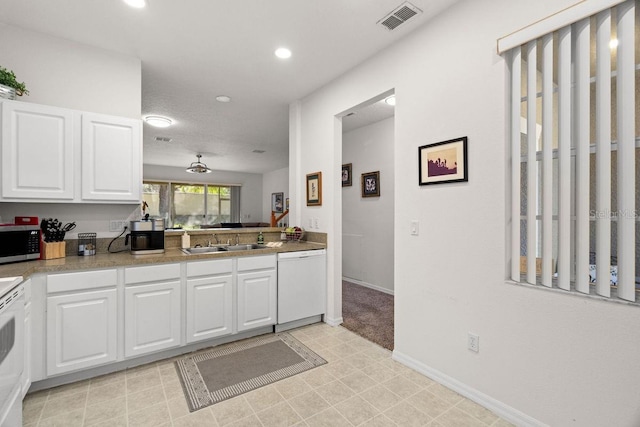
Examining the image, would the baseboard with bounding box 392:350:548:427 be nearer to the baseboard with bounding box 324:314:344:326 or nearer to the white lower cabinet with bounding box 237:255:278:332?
the baseboard with bounding box 324:314:344:326

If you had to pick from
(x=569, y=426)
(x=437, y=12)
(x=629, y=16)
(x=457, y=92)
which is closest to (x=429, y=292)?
(x=569, y=426)

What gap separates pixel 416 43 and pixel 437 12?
0.25 meters

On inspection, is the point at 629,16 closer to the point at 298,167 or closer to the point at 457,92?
the point at 457,92

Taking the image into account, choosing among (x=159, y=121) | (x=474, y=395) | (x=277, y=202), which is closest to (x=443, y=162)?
(x=474, y=395)

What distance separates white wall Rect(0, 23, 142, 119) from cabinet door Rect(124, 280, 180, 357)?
1.61 meters

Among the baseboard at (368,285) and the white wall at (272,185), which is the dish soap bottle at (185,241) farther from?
the white wall at (272,185)

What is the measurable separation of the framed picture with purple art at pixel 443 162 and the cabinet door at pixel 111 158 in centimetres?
242

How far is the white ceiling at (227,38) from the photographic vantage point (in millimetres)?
2158

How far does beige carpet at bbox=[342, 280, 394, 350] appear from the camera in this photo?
10.0 feet

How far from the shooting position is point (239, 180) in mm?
9664

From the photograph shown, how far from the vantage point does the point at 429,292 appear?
2.30 m

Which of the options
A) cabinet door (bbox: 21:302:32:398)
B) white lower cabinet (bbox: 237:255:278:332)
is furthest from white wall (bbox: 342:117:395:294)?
cabinet door (bbox: 21:302:32:398)

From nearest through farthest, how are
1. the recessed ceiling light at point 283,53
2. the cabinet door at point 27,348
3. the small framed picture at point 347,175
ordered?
the cabinet door at point 27,348, the recessed ceiling light at point 283,53, the small framed picture at point 347,175

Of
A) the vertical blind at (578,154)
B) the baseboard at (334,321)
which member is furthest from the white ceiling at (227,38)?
the baseboard at (334,321)
